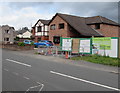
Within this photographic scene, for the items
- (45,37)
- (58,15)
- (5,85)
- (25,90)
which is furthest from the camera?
(45,37)

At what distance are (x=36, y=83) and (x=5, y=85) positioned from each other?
52.8 inches

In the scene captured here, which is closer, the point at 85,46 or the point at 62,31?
the point at 85,46

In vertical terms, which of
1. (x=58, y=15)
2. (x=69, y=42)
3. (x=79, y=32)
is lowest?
(x=69, y=42)

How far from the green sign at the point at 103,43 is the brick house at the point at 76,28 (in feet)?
38.2

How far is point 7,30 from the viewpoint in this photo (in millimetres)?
60844

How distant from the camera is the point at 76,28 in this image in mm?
30938

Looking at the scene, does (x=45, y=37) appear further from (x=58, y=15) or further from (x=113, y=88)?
(x=113, y=88)

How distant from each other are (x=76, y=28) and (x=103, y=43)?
13533mm

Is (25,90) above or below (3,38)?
below

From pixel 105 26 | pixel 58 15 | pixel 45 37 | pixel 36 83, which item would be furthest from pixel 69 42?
pixel 45 37

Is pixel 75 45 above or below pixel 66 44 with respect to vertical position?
below

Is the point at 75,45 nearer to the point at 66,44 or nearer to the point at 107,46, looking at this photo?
the point at 66,44

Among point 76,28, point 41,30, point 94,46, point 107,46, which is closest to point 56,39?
point 76,28

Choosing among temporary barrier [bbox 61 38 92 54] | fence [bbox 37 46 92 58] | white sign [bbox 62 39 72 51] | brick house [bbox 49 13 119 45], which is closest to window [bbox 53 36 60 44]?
brick house [bbox 49 13 119 45]
